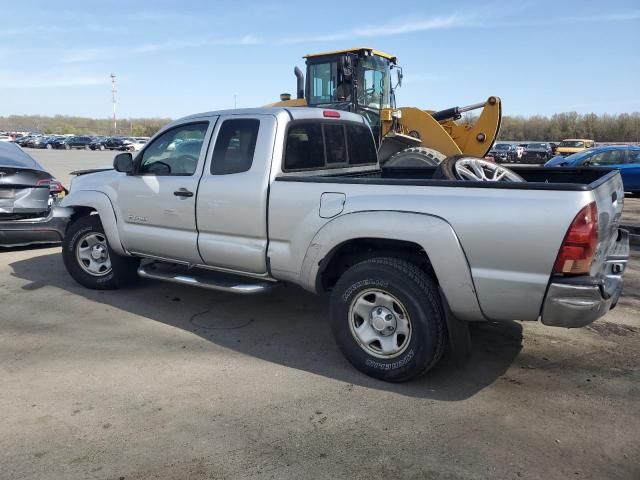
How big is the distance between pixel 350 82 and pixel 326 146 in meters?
5.58

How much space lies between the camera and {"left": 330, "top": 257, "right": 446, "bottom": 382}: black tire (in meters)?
3.51

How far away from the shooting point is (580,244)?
9.88 ft

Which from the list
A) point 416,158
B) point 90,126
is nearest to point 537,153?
point 416,158

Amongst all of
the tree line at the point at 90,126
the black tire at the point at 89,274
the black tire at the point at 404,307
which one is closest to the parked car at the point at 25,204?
the black tire at the point at 89,274

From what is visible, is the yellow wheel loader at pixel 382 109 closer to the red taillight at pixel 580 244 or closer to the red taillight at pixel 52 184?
the red taillight at pixel 52 184

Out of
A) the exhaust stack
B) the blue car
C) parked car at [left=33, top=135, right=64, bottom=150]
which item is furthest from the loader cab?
parked car at [left=33, top=135, right=64, bottom=150]

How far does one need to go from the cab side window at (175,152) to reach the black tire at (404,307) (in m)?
2.01

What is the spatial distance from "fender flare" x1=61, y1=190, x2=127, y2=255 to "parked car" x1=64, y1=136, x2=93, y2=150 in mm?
59979

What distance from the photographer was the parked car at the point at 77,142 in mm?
60066

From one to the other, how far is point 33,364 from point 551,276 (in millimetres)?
3777

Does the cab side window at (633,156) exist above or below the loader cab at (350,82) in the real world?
below

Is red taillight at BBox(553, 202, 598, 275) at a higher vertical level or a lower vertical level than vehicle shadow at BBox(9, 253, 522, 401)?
higher

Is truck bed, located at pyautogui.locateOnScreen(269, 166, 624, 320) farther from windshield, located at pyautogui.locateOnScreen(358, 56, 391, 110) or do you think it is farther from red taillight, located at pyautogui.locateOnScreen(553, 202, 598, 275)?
windshield, located at pyautogui.locateOnScreen(358, 56, 391, 110)

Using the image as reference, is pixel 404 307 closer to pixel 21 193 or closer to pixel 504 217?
pixel 504 217
